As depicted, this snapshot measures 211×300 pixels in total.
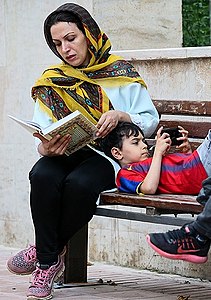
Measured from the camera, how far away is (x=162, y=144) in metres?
5.91

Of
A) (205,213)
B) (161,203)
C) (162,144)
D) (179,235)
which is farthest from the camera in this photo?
(162,144)

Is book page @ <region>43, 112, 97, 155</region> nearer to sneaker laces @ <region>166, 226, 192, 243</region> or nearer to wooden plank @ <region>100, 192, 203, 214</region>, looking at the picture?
wooden plank @ <region>100, 192, 203, 214</region>

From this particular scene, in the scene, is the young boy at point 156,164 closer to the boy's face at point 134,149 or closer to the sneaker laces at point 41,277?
the boy's face at point 134,149

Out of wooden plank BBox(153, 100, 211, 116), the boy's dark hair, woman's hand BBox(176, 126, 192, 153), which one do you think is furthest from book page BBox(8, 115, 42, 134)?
wooden plank BBox(153, 100, 211, 116)

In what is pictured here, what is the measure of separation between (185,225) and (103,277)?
1.83m

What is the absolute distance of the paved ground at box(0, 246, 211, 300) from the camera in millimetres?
6348

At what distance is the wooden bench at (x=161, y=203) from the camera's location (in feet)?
18.4

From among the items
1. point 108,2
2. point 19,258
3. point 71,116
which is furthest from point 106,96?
point 108,2

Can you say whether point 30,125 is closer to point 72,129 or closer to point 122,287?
point 72,129

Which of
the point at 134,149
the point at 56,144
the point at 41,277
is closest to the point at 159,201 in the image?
the point at 134,149

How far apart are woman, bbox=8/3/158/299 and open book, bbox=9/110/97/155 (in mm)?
54

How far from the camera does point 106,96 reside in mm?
6359

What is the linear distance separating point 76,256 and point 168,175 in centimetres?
102

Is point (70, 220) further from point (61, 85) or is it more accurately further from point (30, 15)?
point (30, 15)
